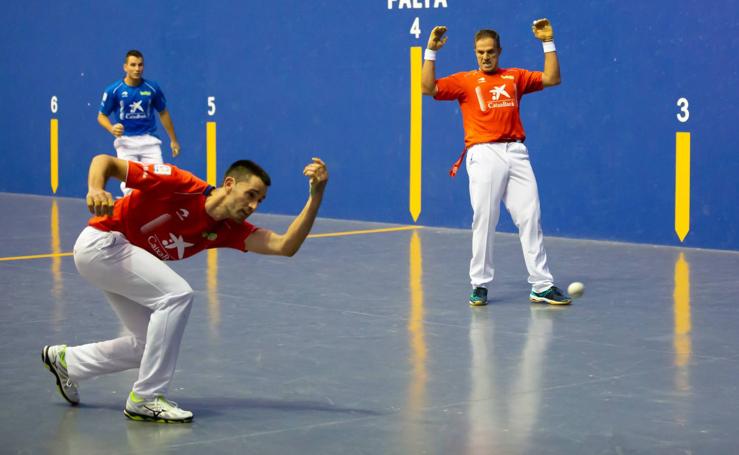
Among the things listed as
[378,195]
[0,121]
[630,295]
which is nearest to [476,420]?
[630,295]

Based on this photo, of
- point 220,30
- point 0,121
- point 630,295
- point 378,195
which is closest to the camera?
point 630,295

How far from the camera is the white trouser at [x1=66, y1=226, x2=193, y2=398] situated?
5.90 meters

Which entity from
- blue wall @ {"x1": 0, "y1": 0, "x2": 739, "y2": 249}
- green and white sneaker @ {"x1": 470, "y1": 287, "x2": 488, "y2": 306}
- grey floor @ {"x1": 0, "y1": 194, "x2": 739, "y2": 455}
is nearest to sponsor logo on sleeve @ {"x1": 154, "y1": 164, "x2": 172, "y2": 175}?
grey floor @ {"x1": 0, "y1": 194, "x2": 739, "y2": 455}

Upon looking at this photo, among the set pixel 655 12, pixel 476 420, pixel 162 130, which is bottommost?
pixel 476 420

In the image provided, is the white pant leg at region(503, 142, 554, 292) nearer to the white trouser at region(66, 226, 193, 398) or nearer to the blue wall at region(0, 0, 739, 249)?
the blue wall at region(0, 0, 739, 249)

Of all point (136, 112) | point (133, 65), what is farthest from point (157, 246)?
point (136, 112)

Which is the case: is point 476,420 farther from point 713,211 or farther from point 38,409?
point 713,211

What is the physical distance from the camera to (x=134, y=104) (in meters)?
13.9

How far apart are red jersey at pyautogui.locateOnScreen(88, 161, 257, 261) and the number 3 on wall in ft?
24.6

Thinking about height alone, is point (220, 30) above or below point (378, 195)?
above

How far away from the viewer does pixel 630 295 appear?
977 centimetres

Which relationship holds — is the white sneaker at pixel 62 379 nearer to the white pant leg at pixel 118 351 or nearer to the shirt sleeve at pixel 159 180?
the white pant leg at pixel 118 351

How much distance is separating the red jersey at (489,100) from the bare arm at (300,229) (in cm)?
373

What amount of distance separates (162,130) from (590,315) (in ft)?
31.7
